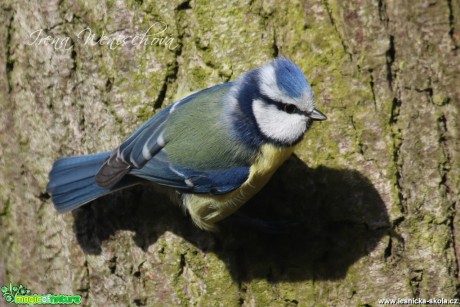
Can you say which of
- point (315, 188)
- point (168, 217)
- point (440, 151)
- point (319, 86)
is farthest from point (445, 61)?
point (168, 217)

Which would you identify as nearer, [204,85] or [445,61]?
[445,61]

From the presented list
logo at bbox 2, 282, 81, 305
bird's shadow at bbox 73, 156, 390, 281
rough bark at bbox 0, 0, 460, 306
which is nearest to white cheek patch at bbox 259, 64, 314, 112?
rough bark at bbox 0, 0, 460, 306

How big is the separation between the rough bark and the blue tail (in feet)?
0.24

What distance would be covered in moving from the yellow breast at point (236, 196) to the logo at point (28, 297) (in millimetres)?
682

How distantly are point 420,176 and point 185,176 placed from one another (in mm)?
982

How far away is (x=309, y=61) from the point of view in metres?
2.35

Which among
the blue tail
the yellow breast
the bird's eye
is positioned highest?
the bird's eye

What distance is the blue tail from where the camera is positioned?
2437 mm

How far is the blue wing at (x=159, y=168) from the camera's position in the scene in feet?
7.68

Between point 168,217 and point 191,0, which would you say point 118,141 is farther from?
point 191,0

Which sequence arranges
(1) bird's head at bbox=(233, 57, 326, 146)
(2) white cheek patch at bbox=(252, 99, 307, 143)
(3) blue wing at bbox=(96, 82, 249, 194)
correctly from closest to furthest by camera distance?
(1) bird's head at bbox=(233, 57, 326, 146) → (2) white cheek patch at bbox=(252, 99, 307, 143) → (3) blue wing at bbox=(96, 82, 249, 194)

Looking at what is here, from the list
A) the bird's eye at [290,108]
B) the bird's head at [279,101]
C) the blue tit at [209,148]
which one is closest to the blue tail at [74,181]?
the blue tit at [209,148]

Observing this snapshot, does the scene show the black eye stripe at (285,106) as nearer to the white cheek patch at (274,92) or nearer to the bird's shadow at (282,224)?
the white cheek patch at (274,92)

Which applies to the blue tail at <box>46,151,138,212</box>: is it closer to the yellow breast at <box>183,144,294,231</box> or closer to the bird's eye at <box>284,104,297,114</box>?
the yellow breast at <box>183,144,294,231</box>
